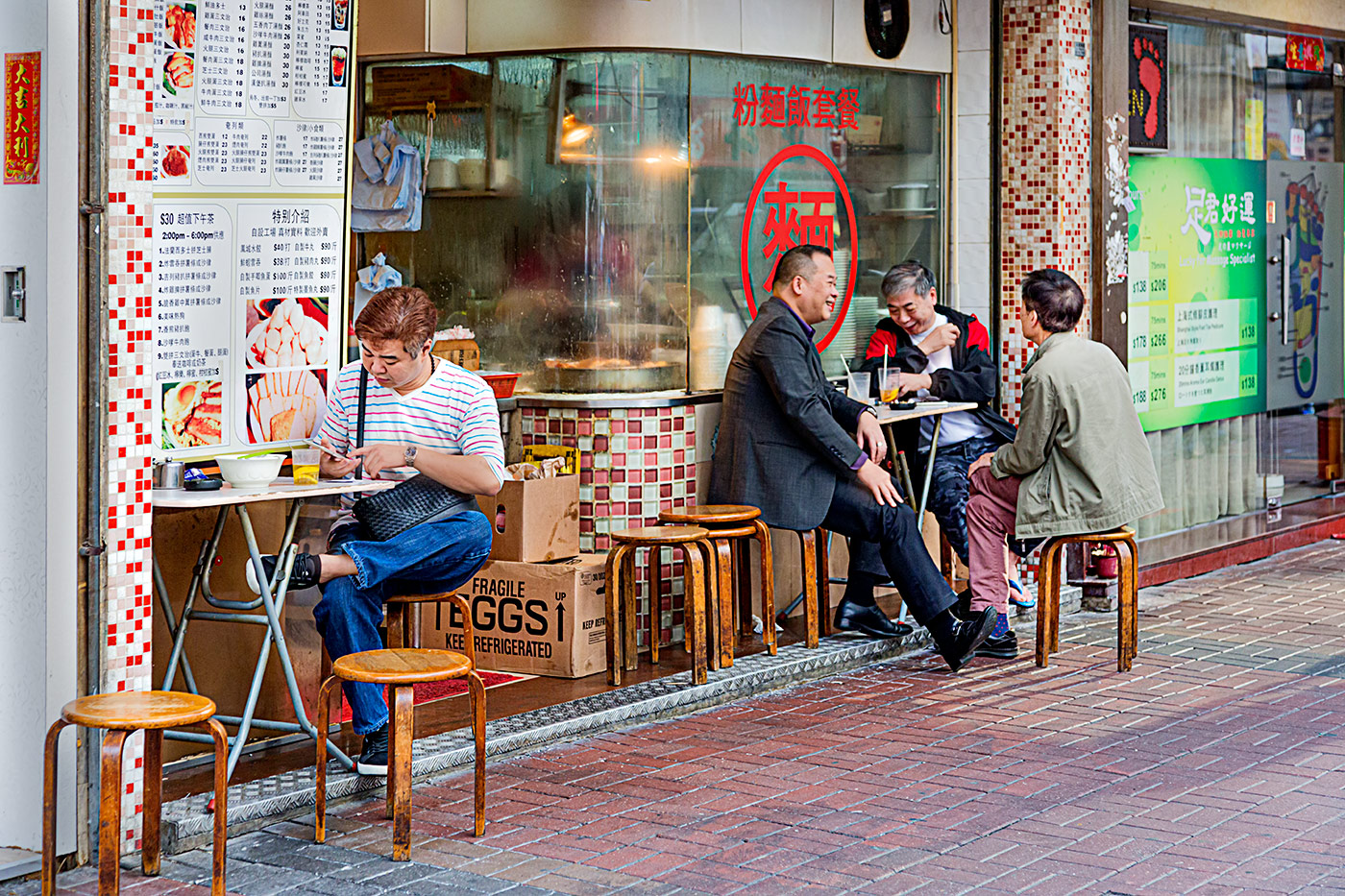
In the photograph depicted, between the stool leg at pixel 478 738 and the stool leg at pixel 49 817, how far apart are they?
3.71 feet

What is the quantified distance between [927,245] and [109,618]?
18.0 ft

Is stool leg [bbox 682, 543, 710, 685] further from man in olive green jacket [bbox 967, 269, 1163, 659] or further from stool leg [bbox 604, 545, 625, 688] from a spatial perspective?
man in olive green jacket [bbox 967, 269, 1163, 659]

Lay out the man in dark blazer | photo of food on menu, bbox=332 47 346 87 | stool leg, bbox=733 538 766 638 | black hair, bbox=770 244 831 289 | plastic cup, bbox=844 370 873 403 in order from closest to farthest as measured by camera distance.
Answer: photo of food on menu, bbox=332 47 346 87
the man in dark blazer
black hair, bbox=770 244 831 289
stool leg, bbox=733 538 766 638
plastic cup, bbox=844 370 873 403

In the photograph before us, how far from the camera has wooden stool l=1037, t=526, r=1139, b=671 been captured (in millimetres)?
7605

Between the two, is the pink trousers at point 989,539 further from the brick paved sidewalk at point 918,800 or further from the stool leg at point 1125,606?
the stool leg at point 1125,606

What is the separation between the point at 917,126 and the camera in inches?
370

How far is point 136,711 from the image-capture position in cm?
464

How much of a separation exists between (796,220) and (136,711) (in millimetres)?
4918

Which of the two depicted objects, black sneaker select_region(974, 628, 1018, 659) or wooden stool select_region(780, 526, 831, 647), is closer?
wooden stool select_region(780, 526, 831, 647)

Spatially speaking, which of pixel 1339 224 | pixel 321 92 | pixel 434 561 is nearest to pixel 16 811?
pixel 434 561

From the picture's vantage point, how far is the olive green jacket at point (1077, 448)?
7.52m

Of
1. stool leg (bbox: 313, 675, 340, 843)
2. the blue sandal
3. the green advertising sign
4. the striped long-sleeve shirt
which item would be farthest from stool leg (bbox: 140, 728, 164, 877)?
the green advertising sign

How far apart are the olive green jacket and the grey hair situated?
96 centimetres

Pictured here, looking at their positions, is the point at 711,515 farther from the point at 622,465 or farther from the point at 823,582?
the point at 823,582
